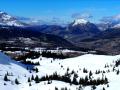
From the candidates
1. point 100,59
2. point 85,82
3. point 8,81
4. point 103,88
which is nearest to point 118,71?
point 85,82

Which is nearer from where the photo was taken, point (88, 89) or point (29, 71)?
point (88, 89)

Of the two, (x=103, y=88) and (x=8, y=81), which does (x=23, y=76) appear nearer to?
(x=8, y=81)

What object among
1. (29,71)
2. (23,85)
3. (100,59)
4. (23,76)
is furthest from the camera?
(100,59)

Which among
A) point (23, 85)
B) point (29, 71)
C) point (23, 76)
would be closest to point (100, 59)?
point (29, 71)

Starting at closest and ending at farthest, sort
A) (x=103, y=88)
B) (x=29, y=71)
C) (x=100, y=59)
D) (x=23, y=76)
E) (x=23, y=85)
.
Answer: (x=103, y=88), (x=23, y=85), (x=23, y=76), (x=29, y=71), (x=100, y=59)

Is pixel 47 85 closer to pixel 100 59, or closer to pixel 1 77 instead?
pixel 1 77

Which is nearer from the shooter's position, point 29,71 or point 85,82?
point 85,82

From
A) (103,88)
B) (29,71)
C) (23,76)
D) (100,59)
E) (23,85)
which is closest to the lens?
(103,88)

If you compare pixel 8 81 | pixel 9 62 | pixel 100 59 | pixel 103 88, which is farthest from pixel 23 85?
pixel 100 59
